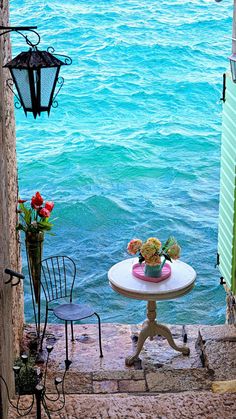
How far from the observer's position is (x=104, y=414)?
4980 millimetres

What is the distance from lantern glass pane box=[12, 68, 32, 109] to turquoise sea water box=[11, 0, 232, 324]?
623 centimetres

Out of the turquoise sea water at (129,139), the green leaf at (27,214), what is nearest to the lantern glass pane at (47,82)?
the green leaf at (27,214)

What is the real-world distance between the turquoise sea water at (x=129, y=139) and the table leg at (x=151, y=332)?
380 cm

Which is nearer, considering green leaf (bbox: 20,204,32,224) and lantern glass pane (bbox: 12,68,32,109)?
lantern glass pane (bbox: 12,68,32,109)

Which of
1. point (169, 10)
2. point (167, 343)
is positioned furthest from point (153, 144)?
point (167, 343)

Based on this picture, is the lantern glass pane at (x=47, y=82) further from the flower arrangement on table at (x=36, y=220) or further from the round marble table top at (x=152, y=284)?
the round marble table top at (x=152, y=284)

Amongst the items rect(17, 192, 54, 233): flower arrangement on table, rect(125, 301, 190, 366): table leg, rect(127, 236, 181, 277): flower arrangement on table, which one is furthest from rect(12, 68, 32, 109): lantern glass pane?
rect(125, 301, 190, 366): table leg

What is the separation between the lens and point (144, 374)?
6.45 metres

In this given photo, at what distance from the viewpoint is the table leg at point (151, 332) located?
6.84 m

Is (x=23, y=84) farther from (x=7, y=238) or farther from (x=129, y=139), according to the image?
(x=129, y=139)

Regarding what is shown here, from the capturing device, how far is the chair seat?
6625 millimetres

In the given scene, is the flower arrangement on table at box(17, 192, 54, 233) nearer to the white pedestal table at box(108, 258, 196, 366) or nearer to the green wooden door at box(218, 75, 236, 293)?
the white pedestal table at box(108, 258, 196, 366)

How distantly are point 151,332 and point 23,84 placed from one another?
312cm

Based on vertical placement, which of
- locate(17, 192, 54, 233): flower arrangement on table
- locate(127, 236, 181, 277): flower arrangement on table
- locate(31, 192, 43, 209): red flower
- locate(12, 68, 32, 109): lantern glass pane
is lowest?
locate(127, 236, 181, 277): flower arrangement on table
